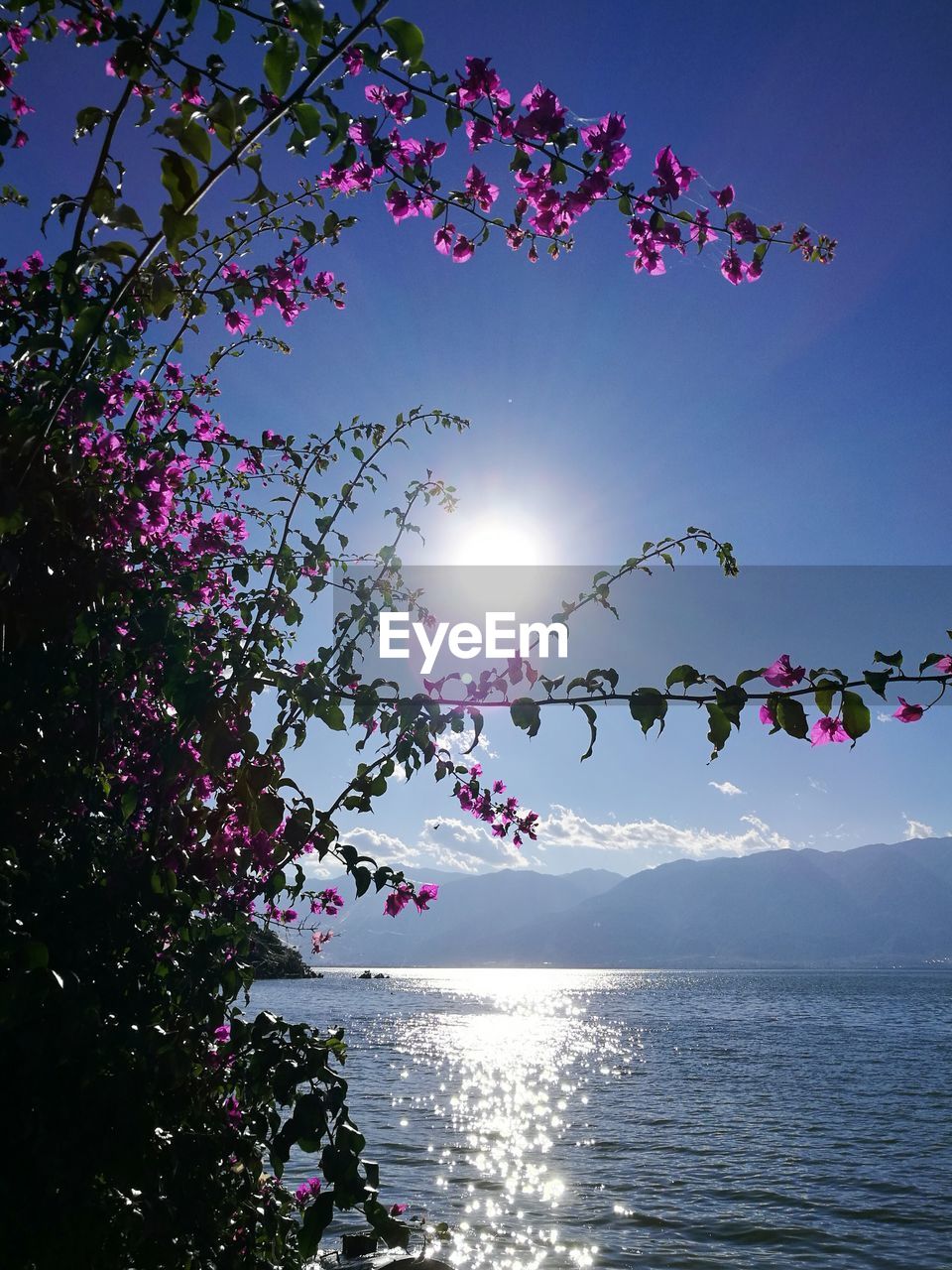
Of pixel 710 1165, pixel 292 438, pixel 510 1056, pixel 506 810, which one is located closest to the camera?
pixel 292 438

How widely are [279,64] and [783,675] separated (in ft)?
6.68

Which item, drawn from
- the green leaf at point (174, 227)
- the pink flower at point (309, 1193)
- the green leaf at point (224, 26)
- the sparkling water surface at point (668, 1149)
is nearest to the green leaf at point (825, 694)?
the green leaf at point (174, 227)

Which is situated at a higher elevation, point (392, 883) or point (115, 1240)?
point (392, 883)

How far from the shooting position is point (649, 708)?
2545mm

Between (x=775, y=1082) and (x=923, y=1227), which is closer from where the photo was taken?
(x=923, y=1227)

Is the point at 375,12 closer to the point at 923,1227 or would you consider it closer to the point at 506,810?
the point at 506,810

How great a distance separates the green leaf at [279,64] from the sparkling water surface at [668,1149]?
59.7ft

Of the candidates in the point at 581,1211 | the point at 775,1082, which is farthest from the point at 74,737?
the point at 775,1082

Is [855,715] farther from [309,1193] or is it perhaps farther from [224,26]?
[309,1193]

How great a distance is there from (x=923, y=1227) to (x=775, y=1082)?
29055mm

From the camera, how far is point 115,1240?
2.92 m

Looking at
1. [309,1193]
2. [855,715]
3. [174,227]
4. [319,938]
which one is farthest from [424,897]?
[309,1193]

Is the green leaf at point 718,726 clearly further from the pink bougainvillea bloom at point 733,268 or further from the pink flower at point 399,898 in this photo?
the pink bougainvillea bloom at point 733,268

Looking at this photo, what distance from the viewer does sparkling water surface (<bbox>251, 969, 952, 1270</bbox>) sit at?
1728cm
